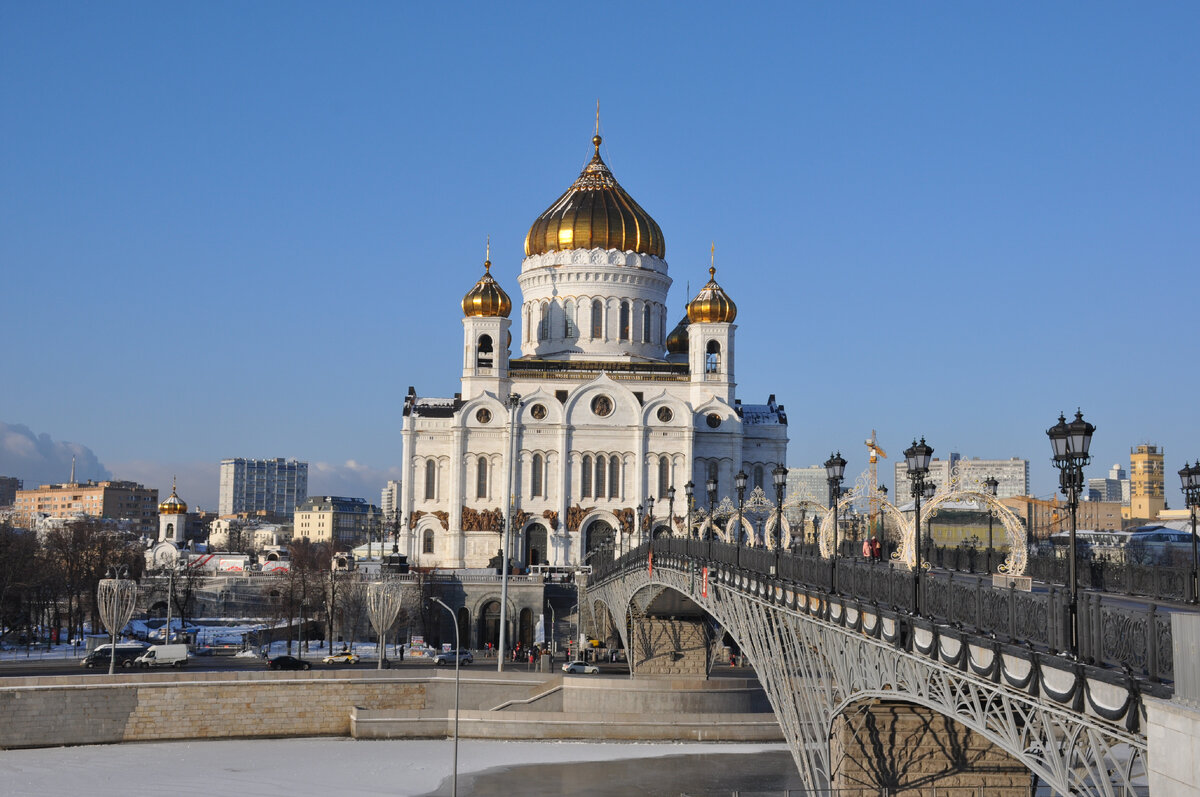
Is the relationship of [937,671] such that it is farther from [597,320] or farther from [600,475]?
[597,320]

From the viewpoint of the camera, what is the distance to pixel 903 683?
1736 cm

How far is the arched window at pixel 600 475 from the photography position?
225 feet

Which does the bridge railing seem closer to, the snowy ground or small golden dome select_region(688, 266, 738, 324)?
the snowy ground

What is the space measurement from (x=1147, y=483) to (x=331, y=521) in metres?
108

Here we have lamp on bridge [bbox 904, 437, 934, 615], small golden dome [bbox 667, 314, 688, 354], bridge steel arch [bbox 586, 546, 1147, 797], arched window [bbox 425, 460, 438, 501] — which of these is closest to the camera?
bridge steel arch [bbox 586, 546, 1147, 797]

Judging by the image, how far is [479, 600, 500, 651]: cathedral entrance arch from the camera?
6262 centimetres

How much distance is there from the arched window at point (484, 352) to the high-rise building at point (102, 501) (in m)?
127

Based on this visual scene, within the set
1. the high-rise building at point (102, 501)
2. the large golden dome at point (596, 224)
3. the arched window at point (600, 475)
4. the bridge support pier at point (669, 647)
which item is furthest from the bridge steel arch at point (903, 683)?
the high-rise building at point (102, 501)

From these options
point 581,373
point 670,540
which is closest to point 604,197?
point 581,373

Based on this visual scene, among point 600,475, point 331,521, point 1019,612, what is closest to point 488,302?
Answer: point 600,475

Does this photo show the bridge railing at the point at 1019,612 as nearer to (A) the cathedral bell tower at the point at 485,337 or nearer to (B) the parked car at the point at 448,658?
(B) the parked car at the point at 448,658

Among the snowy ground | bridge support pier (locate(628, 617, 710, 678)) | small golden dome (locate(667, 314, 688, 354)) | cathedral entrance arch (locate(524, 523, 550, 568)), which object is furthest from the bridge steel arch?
small golden dome (locate(667, 314, 688, 354))

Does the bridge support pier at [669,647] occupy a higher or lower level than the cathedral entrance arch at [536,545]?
lower

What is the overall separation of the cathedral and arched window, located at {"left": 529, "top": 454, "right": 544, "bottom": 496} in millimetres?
74
